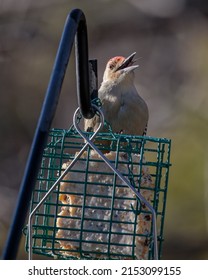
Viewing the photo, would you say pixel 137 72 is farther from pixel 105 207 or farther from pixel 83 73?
pixel 83 73

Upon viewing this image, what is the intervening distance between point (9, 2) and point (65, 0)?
722mm

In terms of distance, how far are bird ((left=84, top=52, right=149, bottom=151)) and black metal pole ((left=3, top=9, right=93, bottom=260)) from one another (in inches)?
109

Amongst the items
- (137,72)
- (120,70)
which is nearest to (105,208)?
(120,70)

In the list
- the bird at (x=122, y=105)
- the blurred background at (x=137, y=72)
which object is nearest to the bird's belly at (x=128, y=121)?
the bird at (x=122, y=105)

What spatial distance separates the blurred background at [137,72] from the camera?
41.7 ft

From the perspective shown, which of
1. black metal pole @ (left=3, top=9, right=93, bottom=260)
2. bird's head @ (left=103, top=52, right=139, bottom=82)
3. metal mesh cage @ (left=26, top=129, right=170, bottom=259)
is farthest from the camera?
bird's head @ (left=103, top=52, right=139, bottom=82)

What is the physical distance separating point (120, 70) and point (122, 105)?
50cm

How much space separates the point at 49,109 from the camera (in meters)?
4.29

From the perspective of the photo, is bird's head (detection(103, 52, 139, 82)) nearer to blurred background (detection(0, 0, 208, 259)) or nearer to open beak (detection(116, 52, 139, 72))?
open beak (detection(116, 52, 139, 72))

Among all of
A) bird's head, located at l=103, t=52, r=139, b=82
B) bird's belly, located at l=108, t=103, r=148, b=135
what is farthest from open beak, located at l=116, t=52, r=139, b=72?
bird's belly, located at l=108, t=103, r=148, b=135

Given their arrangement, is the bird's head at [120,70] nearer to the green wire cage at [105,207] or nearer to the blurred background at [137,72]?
the green wire cage at [105,207]

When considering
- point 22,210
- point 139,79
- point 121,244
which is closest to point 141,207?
point 121,244

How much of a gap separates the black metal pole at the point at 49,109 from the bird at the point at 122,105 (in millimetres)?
2758

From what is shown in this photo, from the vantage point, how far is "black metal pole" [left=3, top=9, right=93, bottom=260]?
404 cm
